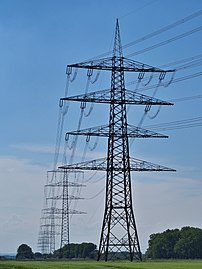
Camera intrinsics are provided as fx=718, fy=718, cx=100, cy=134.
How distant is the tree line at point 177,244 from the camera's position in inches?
6560

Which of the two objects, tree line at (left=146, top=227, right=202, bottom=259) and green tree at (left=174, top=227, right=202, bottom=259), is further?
tree line at (left=146, top=227, right=202, bottom=259)

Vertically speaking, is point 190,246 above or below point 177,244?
below

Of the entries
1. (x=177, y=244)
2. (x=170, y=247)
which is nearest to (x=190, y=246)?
(x=177, y=244)

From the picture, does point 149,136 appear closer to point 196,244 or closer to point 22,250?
point 196,244

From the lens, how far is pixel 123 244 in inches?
2672

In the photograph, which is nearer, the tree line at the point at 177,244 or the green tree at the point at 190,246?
the green tree at the point at 190,246

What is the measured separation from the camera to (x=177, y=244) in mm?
169875

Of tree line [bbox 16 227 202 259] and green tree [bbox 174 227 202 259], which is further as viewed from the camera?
tree line [bbox 16 227 202 259]

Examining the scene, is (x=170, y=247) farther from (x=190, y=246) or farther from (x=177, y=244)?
(x=190, y=246)

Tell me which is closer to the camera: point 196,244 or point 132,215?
point 132,215

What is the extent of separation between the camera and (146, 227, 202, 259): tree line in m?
167

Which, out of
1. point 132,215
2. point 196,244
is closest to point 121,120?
point 132,215

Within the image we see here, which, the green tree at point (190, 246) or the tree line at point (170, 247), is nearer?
the green tree at point (190, 246)

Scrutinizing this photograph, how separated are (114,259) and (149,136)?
54.7 feet
